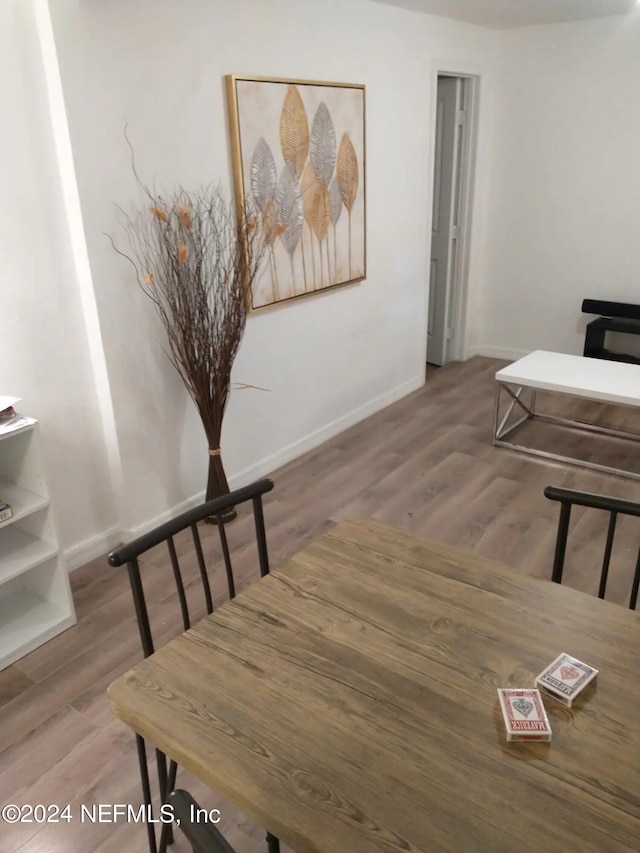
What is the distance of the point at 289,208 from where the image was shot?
3.40m

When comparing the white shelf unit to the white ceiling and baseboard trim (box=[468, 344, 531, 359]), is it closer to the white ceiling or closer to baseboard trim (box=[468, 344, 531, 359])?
the white ceiling

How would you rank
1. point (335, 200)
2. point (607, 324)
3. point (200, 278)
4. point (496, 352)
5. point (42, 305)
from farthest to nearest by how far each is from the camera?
point (496, 352) < point (607, 324) < point (335, 200) < point (200, 278) < point (42, 305)

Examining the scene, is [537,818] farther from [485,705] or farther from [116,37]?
[116,37]

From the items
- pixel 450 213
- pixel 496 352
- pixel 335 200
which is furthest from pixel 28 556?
pixel 496 352

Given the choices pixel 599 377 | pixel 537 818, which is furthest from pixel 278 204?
pixel 537 818

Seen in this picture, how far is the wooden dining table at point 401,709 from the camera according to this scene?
97 centimetres

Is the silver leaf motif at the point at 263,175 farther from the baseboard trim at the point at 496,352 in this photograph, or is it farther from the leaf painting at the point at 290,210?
the baseboard trim at the point at 496,352

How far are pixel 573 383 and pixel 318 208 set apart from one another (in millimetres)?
1733

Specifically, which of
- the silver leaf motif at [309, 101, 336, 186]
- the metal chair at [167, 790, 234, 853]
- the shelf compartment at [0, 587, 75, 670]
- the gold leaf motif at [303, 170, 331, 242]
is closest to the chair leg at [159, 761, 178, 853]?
the metal chair at [167, 790, 234, 853]

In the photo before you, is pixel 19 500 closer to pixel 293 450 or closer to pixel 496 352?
pixel 293 450

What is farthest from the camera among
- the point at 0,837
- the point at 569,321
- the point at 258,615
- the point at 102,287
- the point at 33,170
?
the point at 569,321

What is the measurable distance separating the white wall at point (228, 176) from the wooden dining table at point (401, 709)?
1.66m

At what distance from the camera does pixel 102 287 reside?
2.64 m

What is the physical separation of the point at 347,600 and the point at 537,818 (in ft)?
1.91
